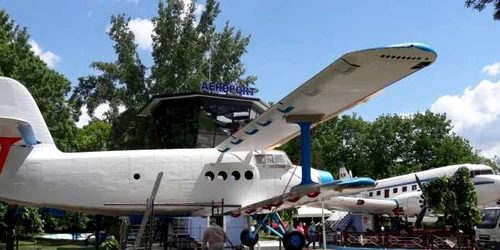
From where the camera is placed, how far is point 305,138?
15.3 meters

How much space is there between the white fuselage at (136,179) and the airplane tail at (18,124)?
0.27 metres

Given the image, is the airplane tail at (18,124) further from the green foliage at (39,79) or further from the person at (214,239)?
the green foliage at (39,79)

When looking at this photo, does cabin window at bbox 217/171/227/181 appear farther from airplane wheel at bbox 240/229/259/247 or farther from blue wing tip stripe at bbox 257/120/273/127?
airplane wheel at bbox 240/229/259/247

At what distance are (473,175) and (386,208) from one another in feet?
18.8

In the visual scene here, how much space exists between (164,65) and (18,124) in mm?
27363

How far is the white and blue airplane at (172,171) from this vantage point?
15.3m

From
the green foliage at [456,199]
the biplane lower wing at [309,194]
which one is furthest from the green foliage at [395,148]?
the biplane lower wing at [309,194]

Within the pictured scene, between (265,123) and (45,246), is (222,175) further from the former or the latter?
(45,246)

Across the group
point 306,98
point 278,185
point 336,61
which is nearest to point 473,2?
point 336,61

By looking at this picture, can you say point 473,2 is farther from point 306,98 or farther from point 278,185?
point 278,185

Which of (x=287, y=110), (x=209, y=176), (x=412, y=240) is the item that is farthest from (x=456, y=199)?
(x=287, y=110)

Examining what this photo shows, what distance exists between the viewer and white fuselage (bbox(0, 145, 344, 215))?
1622 cm

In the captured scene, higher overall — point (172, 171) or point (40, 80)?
point (40, 80)

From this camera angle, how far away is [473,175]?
3253 cm
